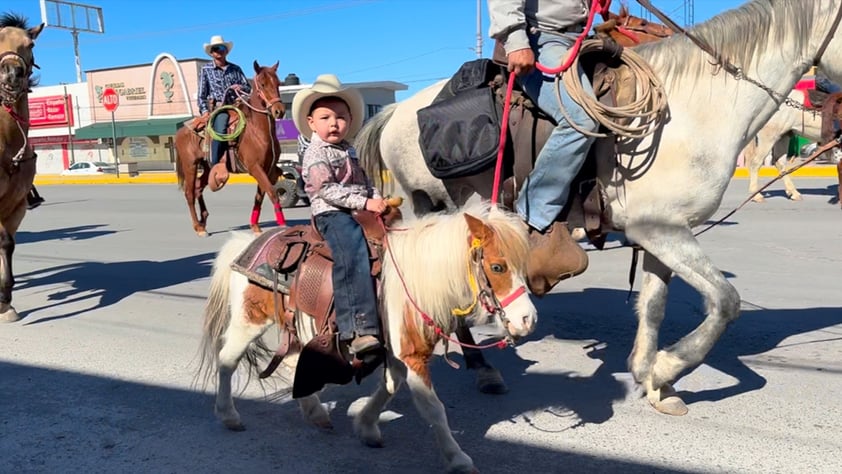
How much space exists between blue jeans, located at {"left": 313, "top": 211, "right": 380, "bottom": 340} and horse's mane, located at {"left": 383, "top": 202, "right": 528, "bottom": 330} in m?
0.12

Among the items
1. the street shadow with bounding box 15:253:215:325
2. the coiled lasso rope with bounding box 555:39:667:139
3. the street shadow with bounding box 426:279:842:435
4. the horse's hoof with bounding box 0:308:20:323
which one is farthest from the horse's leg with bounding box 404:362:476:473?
the horse's hoof with bounding box 0:308:20:323

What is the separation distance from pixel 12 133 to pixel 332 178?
4462 millimetres

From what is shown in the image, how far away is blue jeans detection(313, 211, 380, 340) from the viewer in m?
3.57

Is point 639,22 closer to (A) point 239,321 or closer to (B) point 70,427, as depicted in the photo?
(A) point 239,321

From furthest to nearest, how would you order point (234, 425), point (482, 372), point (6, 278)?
point (6, 278), point (482, 372), point (234, 425)

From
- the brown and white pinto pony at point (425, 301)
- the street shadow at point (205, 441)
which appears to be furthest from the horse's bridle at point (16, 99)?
the brown and white pinto pony at point (425, 301)

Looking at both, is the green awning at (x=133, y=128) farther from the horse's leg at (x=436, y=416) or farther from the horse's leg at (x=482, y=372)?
the horse's leg at (x=436, y=416)

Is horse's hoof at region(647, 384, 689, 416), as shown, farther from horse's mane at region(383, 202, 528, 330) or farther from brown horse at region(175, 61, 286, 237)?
brown horse at region(175, 61, 286, 237)

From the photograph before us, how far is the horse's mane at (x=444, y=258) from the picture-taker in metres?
3.28

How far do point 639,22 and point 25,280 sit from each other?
762 cm

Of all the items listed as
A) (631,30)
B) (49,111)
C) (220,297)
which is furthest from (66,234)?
(49,111)

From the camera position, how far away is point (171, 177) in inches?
1224

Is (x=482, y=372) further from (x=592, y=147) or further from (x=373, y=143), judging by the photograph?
(x=373, y=143)

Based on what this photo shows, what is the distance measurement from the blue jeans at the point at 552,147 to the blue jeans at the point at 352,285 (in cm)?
116
